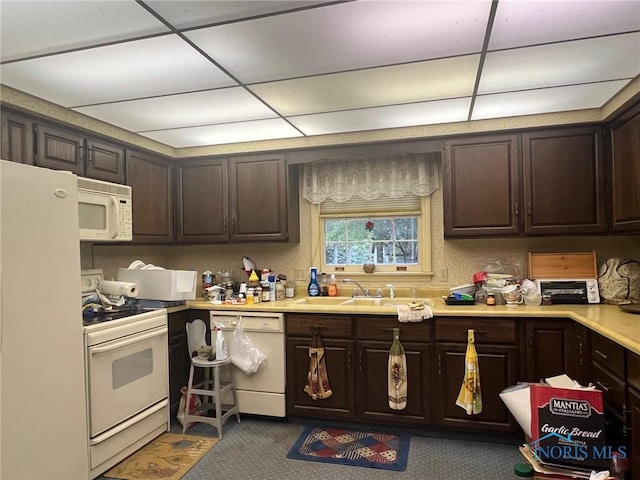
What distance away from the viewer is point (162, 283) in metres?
3.01

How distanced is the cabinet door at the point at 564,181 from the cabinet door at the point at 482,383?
3.14 ft

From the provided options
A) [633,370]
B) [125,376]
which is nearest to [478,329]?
[633,370]

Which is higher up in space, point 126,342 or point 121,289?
point 121,289

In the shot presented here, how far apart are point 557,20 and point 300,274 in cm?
266

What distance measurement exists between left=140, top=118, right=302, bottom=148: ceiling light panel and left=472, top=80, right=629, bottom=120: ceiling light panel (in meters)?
1.43

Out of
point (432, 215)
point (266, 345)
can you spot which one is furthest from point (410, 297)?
point (266, 345)

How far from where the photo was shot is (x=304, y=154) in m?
3.47

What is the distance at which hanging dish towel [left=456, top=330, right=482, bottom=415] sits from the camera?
8.52ft

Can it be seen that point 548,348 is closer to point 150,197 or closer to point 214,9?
point 214,9

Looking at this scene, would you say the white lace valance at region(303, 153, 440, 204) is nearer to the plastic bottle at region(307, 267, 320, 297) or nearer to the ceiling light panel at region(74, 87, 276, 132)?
the plastic bottle at region(307, 267, 320, 297)

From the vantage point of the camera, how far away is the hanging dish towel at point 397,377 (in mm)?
2760

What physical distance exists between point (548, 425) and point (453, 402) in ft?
2.44

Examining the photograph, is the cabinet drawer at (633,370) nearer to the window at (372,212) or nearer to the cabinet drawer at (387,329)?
the cabinet drawer at (387,329)

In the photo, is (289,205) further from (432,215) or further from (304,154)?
(432,215)
